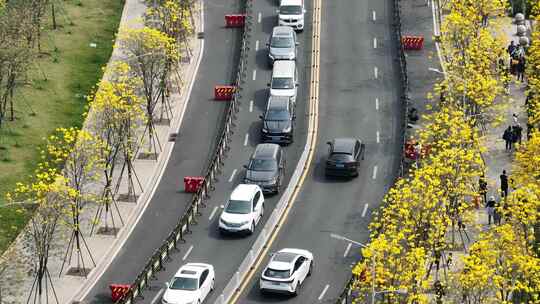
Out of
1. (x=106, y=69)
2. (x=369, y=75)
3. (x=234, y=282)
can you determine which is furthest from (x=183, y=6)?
(x=234, y=282)

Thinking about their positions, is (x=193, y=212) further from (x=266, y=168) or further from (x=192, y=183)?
(x=266, y=168)

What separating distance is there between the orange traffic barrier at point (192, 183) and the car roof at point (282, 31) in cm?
1931

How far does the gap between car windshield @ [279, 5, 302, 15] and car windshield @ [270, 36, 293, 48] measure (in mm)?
5151

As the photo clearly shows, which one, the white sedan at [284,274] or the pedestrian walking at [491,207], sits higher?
the pedestrian walking at [491,207]

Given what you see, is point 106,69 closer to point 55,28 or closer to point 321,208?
point 55,28

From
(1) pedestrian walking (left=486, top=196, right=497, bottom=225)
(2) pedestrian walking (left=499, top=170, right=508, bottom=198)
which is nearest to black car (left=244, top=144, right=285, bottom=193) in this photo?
(1) pedestrian walking (left=486, top=196, right=497, bottom=225)

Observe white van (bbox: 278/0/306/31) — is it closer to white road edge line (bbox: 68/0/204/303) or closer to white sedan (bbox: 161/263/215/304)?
white road edge line (bbox: 68/0/204/303)

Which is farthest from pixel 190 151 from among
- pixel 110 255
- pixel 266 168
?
pixel 110 255

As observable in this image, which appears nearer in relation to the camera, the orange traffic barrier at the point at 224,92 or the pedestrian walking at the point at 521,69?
the pedestrian walking at the point at 521,69

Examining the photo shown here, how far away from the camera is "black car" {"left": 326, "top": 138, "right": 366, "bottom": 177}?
331ft

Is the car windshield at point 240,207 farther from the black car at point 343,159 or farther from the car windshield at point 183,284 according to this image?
the car windshield at point 183,284

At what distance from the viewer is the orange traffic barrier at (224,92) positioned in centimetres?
11312

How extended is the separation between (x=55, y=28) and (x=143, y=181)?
2656cm

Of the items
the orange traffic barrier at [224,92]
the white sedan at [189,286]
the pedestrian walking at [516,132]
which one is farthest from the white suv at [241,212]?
the pedestrian walking at [516,132]
